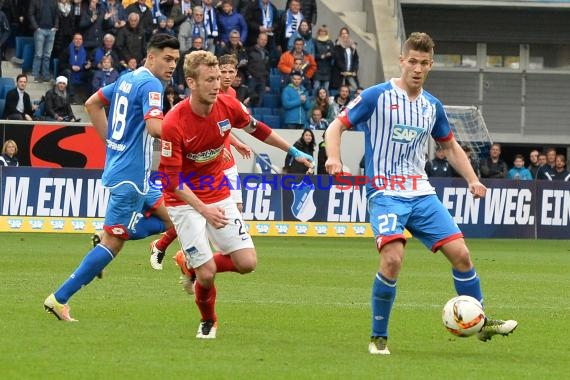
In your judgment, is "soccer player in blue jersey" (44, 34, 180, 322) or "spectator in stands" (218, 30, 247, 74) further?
"spectator in stands" (218, 30, 247, 74)

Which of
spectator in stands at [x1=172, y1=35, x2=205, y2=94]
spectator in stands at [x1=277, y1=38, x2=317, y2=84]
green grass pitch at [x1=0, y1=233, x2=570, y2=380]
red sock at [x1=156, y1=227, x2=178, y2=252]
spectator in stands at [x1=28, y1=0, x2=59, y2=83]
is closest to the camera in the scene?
green grass pitch at [x1=0, y1=233, x2=570, y2=380]

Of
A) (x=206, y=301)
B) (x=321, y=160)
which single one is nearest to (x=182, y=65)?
(x=321, y=160)

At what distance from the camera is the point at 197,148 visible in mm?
9875

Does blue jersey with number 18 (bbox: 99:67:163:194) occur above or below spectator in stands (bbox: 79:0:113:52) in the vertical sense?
below

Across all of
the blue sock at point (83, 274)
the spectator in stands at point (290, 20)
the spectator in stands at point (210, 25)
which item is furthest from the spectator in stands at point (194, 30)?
the blue sock at point (83, 274)

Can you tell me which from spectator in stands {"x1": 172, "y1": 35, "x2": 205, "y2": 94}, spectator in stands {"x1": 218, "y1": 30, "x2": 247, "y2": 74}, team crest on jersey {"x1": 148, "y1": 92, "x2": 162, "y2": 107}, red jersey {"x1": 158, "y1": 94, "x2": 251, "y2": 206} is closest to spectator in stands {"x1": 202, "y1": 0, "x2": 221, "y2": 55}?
spectator in stands {"x1": 218, "y1": 30, "x2": 247, "y2": 74}

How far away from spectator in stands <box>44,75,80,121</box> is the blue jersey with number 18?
51.9 ft

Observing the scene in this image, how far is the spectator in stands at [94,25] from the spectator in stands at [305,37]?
431 centimetres

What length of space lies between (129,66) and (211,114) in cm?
1767

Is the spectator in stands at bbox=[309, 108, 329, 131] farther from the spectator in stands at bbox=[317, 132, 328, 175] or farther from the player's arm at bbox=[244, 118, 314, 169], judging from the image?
the player's arm at bbox=[244, 118, 314, 169]

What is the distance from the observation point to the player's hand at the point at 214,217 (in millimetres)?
9711

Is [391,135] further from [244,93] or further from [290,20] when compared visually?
[290,20]

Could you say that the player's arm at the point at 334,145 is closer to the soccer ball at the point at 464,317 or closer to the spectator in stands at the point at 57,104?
the soccer ball at the point at 464,317

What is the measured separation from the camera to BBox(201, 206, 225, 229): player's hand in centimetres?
971
